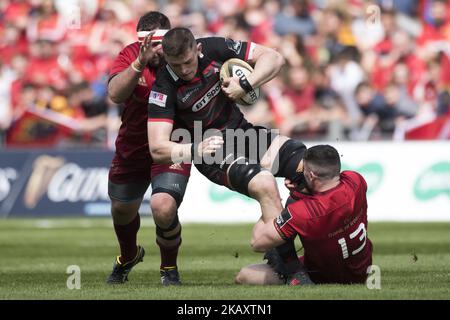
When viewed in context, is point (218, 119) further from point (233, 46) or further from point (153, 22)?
point (153, 22)

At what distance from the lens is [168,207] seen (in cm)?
986

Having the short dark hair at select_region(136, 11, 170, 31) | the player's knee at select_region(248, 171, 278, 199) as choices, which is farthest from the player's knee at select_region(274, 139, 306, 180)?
the short dark hair at select_region(136, 11, 170, 31)

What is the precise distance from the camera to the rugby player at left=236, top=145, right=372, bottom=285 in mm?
8789

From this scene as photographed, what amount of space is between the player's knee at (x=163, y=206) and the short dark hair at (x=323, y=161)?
160 centimetres

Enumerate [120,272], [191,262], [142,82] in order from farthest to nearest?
[191,262] < [120,272] < [142,82]

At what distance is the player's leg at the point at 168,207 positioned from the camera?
990 centimetres

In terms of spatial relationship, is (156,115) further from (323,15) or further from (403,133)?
(323,15)

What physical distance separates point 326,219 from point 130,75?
2.27 meters

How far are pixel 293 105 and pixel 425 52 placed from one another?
291 centimetres

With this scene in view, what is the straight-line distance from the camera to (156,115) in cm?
948

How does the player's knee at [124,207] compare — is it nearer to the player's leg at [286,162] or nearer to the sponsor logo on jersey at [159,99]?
the sponsor logo on jersey at [159,99]

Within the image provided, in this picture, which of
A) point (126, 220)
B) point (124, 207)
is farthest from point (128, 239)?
point (124, 207)

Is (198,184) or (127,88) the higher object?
(127,88)
